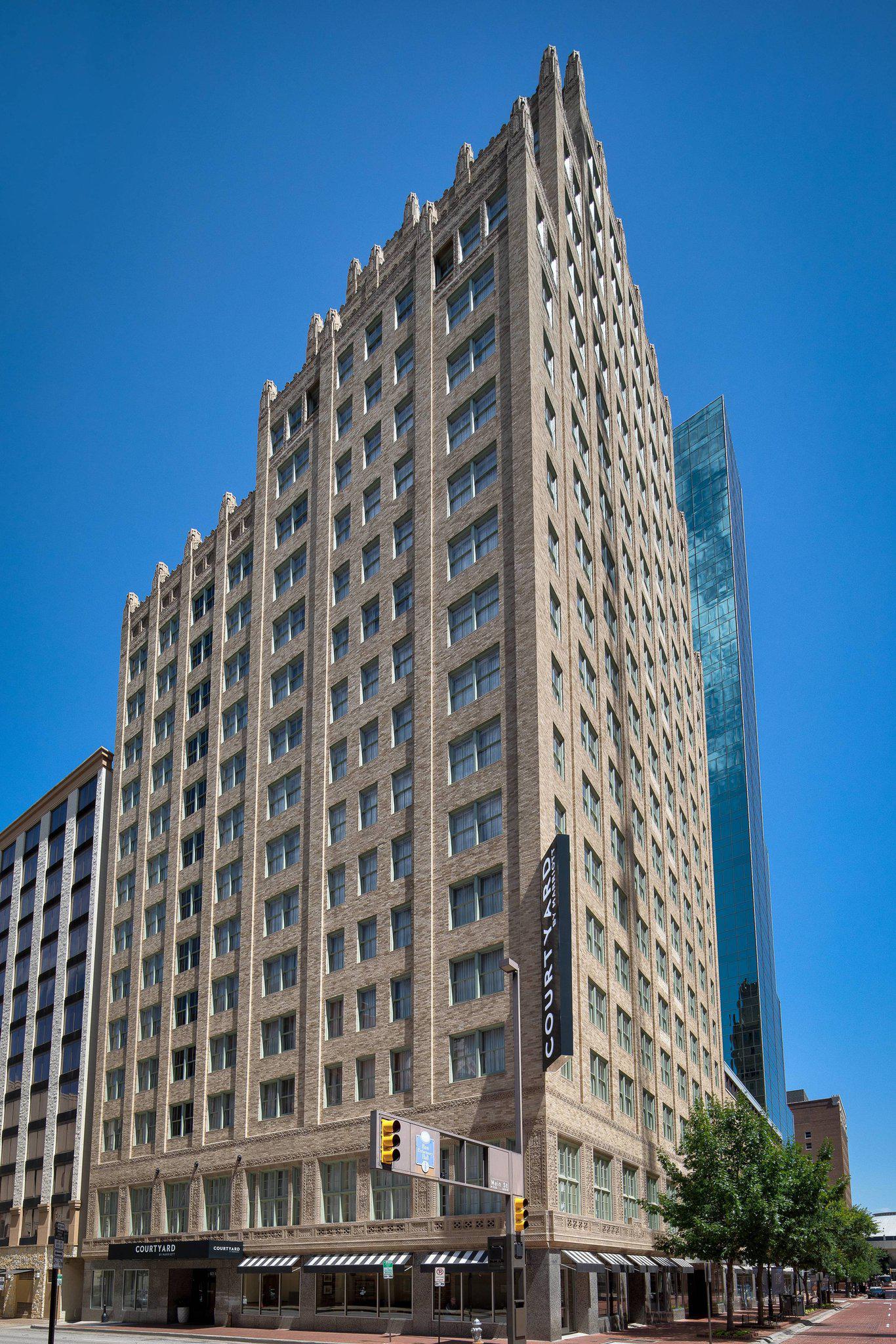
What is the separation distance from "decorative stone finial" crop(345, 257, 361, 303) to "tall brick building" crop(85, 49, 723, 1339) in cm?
19

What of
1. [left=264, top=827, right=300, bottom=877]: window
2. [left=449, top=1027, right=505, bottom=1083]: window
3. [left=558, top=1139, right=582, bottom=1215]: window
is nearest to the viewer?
[left=558, top=1139, right=582, bottom=1215]: window

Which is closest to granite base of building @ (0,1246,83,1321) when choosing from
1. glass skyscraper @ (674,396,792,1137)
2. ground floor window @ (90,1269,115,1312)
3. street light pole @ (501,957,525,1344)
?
ground floor window @ (90,1269,115,1312)

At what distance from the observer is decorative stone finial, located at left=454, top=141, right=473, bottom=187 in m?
57.5

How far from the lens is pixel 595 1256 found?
41.9 meters

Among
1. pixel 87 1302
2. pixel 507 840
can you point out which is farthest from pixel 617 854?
pixel 87 1302

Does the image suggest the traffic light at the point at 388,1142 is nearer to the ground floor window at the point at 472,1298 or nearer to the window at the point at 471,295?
the ground floor window at the point at 472,1298

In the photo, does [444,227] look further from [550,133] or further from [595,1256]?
[595,1256]

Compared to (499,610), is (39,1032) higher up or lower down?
lower down

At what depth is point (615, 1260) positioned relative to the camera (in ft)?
142

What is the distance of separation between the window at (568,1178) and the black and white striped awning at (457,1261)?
10.3ft

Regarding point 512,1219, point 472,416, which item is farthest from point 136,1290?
point 472,416

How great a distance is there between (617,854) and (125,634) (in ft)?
138

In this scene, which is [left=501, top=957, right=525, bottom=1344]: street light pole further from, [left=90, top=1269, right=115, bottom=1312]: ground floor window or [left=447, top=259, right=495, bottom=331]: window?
[left=90, top=1269, right=115, bottom=1312]: ground floor window

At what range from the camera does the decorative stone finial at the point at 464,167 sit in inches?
2262
